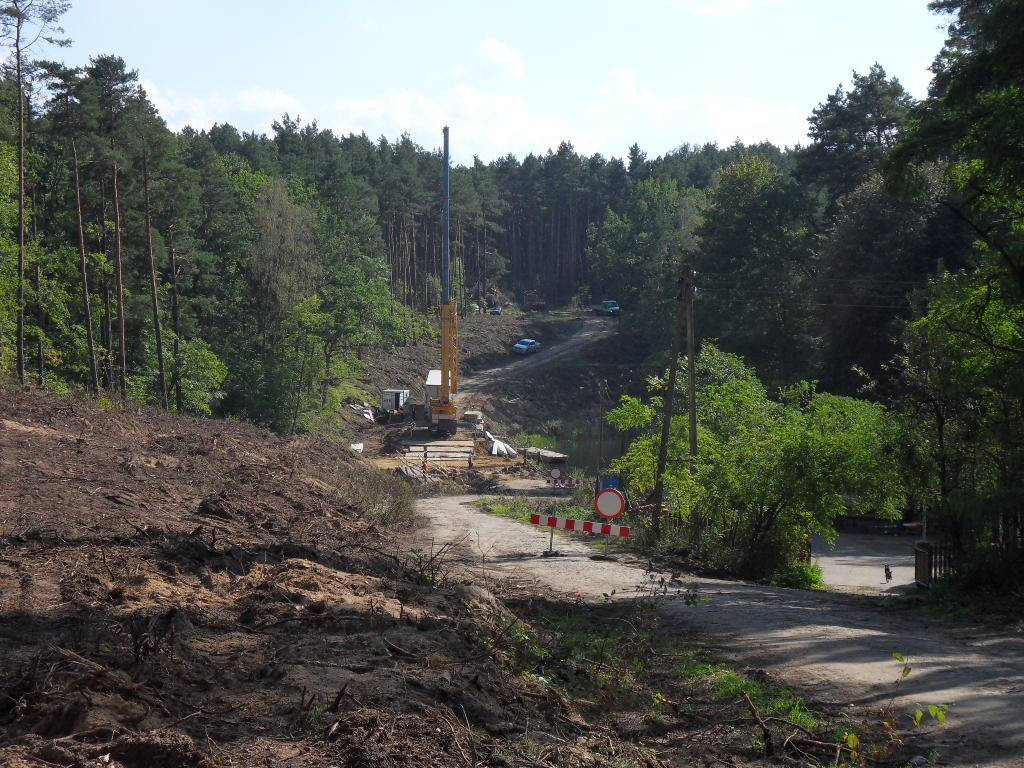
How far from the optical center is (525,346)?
98.1 metres

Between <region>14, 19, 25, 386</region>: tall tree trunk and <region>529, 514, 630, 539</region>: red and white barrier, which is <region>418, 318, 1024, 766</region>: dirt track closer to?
<region>529, 514, 630, 539</region>: red and white barrier

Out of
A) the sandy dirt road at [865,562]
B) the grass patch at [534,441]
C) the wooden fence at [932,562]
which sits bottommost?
the sandy dirt road at [865,562]

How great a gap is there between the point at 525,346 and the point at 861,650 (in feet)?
287

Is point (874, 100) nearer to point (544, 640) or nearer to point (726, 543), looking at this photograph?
point (726, 543)

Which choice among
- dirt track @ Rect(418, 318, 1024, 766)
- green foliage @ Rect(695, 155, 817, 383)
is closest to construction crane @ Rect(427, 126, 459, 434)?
green foliage @ Rect(695, 155, 817, 383)

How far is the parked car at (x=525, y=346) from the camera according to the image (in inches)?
3834

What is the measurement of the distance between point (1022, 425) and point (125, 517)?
14457mm

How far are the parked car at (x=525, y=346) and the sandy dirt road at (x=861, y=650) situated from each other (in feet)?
254

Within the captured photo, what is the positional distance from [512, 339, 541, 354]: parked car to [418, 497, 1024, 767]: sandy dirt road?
7740cm

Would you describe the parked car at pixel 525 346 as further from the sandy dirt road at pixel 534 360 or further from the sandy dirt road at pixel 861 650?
the sandy dirt road at pixel 861 650

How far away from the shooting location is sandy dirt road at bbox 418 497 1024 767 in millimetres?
7993

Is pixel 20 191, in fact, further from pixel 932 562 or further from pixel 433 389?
pixel 932 562

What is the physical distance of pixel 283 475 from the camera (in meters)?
28.6

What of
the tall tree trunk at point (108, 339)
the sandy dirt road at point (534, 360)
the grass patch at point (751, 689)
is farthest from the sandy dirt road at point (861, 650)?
the sandy dirt road at point (534, 360)
